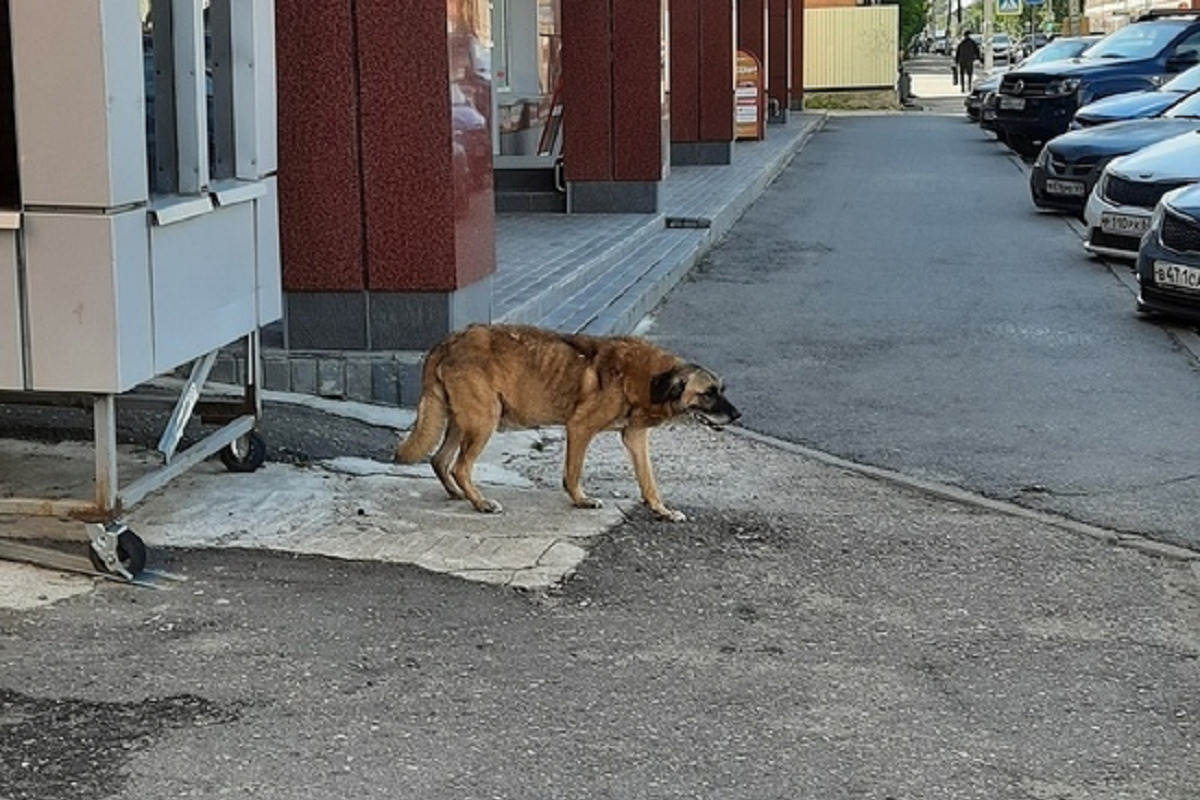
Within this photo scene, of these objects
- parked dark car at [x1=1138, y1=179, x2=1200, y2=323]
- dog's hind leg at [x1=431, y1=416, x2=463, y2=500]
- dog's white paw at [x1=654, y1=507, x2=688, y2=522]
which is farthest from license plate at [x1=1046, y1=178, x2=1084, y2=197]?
dog's hind leg at [x1=431, y1=416, x2=463, y2=500]

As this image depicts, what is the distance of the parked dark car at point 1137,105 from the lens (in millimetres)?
20453

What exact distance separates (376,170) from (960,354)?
14.2 ft

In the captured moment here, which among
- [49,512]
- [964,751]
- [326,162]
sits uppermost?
[326,162]

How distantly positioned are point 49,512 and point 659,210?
11.9 m

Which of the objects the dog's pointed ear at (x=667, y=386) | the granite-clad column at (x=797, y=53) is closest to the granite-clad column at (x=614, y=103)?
the dog's pointed ear at (x=667, y=386)

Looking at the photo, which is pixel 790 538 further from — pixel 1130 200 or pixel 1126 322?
pixel 1130 200

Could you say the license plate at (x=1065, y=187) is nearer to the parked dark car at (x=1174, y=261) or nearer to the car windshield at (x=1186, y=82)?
the car windshield at (x=1186, y=82)

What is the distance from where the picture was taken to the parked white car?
1455 centimetres

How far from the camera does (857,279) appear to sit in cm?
1488

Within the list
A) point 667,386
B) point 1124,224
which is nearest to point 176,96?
point 667,386

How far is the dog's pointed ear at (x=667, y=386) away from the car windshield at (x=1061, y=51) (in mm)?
24352

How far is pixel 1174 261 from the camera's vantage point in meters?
12.1

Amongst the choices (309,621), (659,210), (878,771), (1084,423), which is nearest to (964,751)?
(878,771)

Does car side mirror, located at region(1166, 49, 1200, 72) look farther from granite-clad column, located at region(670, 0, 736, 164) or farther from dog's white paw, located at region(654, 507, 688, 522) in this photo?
dog's white paw, located at region(654, 507, 688, 522)
